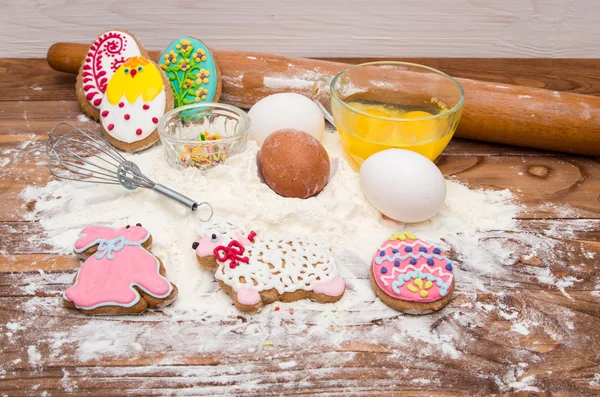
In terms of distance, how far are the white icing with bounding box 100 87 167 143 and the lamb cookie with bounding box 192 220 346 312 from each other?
0.44 m

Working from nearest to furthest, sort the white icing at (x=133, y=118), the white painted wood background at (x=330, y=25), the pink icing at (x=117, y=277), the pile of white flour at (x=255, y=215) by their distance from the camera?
1. the pink icing at (x=117, y=277)
2. the pile of white flour at (x=255, y=215)
3. the white icing at (x=133, y=118)
4. the white painted wood background at (x=330, y=25)

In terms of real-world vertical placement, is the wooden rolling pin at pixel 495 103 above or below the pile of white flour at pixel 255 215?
above

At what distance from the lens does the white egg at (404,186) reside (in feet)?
4.18

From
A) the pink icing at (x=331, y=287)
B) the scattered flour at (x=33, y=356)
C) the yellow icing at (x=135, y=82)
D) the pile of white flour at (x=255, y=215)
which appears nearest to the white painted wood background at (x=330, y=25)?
the yellow icing at (x=135, y=82)

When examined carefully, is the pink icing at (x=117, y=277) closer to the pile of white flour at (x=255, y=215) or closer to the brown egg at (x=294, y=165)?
the pile of white flour at (x=255, y=215)

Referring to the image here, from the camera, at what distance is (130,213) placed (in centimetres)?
136

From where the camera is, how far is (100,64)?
169 centimetres

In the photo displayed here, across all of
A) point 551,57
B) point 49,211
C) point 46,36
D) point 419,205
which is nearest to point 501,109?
point 419,205

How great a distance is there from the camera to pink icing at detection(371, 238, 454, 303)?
1.12 m

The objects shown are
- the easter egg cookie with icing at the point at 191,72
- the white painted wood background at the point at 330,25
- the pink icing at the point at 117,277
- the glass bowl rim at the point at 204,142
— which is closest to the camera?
the pink icing at the point at 117,277

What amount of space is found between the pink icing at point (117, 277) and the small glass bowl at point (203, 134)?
27 centimetres

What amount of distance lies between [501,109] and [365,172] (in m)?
0.50

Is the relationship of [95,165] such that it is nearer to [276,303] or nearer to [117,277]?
[117,277]

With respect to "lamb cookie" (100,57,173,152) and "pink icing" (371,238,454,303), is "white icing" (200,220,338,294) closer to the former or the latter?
"pink icing" (371,238,454,303)
